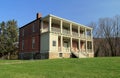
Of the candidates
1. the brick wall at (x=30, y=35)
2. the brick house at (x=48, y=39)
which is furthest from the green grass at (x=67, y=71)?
the brick wall at (x=30, y=35)

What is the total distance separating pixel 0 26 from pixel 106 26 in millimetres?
30999

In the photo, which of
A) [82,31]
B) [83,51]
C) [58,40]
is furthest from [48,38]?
[82,31]

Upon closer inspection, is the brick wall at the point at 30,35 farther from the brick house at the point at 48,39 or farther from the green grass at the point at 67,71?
the green grass at the point at 67,71

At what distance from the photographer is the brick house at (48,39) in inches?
1068

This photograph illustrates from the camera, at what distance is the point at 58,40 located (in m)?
30.3

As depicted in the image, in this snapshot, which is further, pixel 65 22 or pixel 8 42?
pixel 8 42

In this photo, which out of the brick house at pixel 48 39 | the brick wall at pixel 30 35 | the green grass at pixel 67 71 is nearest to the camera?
the green grass at pixel 67 71

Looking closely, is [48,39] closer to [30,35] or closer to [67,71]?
[30,35]

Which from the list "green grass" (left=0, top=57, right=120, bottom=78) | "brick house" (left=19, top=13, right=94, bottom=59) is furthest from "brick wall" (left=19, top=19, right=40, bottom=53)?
"green grass" (left=0, top=57, right=120, bottom=78)

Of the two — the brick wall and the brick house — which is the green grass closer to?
the brick house

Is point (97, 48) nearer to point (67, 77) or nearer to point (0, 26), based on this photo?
point (0, 26)

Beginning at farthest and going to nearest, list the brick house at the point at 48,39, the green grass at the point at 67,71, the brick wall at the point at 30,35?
the brick wall at the point at 30,35 → the brick house at the point at 48,39 → the green grass at the point at 67,71

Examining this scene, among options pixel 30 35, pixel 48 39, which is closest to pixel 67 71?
pixel 48 39

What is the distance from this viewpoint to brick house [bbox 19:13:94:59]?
27.1 metres
